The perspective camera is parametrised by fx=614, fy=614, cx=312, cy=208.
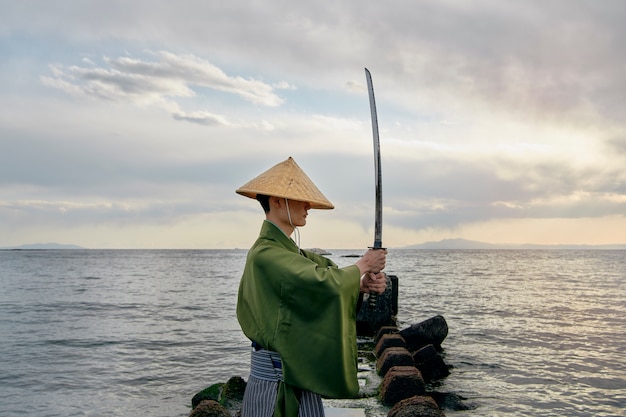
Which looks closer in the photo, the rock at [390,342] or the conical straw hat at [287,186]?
the conical straw hat at [287,186]

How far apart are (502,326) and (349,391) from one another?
69.8 feet

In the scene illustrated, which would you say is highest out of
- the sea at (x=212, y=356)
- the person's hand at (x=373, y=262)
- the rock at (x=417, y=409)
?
the person's hand at (x=373, y=262)

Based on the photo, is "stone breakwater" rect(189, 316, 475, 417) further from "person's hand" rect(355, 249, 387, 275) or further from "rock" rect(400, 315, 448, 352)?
"person's hand" rect(355, 249, 387, 275)

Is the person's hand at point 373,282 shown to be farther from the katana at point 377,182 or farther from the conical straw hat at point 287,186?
the conical straw hat at point 287,186

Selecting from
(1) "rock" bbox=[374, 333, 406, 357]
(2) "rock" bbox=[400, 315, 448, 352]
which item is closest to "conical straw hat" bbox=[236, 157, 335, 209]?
(1) "rock" bbox=[374, 333, 406, 357]

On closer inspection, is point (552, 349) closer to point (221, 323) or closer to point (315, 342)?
point (221, 323)

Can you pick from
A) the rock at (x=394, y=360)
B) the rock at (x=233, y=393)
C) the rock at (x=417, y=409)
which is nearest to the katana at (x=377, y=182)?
the rock at (x=417, y=409)

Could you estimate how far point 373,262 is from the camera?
325 centimetres

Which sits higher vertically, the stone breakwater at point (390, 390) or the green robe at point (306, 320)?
the green robe at point (306, 320)

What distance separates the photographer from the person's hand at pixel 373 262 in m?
3.23

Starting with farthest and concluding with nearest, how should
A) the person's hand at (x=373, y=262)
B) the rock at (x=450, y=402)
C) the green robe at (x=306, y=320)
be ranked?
Answer: the rock at (x=450, y=402) < the person's hand at (x=373, y=262) < the green robe at (x=306, y=320)

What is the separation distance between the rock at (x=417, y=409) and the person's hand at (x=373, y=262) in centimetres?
323

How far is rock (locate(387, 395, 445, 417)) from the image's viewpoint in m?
5.98

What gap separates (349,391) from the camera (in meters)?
3.16
